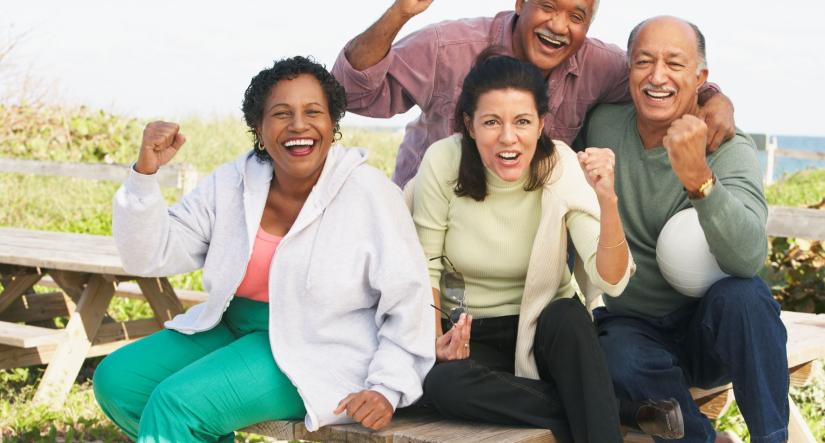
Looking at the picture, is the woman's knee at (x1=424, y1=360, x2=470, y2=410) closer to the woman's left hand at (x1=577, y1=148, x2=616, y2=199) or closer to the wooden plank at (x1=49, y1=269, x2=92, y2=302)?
Answer: the woman's left hand at (x1=577, y1=148, x2=616, y2=199)

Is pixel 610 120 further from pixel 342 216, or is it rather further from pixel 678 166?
pixel 342 216

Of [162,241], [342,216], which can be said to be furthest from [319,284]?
[162,241]

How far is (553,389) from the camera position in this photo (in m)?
3.09

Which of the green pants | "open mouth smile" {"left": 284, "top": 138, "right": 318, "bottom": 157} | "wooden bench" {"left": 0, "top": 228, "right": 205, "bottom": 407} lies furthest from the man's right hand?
"wooden bench" {"left": 0, "top": 228, "right": 205, "bottom": 407}

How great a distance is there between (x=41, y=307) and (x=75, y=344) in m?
1.67

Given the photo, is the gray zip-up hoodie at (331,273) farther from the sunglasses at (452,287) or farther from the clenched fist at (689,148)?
the clenched fist at (689,148)

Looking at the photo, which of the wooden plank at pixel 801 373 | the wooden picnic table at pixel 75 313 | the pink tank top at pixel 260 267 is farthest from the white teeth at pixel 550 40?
the wooden picnic table at pixel 75 313

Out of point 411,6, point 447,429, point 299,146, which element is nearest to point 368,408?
point 447,429

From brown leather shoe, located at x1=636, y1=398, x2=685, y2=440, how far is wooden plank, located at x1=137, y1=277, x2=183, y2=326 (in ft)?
11.7

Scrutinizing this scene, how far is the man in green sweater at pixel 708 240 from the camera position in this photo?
123 inches

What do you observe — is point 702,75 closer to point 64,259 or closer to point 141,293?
point 64,259

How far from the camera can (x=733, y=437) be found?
425 cm

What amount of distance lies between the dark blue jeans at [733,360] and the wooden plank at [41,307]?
498 cm

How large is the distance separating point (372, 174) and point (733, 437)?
1982 mm
